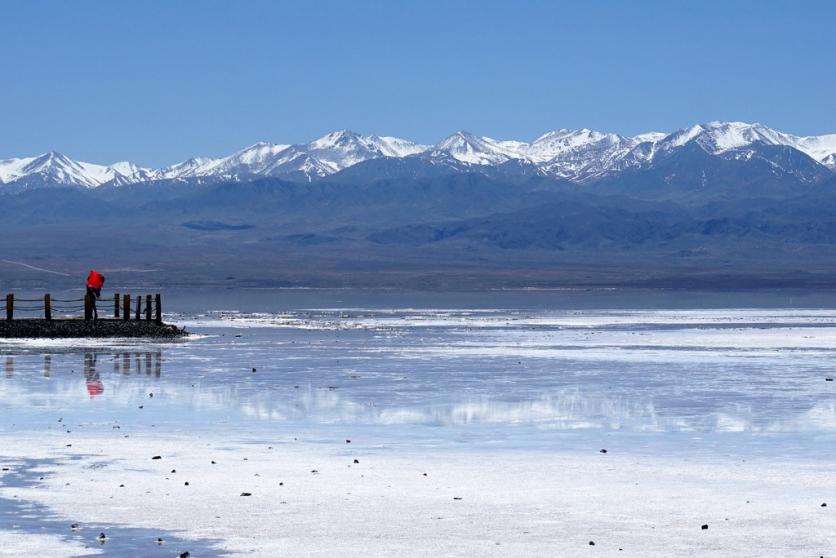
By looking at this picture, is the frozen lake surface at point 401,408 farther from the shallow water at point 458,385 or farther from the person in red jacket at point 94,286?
the person in red jacket at point 94,286

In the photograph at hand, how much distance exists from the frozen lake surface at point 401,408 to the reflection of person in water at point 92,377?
7 centimetres

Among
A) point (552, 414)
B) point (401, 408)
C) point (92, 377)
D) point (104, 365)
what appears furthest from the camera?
point (104, 365)

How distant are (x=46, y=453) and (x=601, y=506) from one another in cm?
767

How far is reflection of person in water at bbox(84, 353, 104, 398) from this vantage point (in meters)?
26.7

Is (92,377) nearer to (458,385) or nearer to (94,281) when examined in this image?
(458,385)

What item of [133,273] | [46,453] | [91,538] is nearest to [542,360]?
[46,453]

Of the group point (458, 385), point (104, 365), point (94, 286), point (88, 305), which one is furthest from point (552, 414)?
point (94, 286)

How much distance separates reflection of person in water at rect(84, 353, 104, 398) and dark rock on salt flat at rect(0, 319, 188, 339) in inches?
320

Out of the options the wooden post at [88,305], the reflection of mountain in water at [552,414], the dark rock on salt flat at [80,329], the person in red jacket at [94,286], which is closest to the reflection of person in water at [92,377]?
the reflection of mountain in water at [552,414]

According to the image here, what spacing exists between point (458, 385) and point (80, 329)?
20.0 meters

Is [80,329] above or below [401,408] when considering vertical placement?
above

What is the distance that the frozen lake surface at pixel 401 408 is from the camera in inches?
607

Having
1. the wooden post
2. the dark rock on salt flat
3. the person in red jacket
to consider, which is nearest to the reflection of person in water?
the dark rock on salt flat

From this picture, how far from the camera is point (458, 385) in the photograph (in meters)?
28.4
